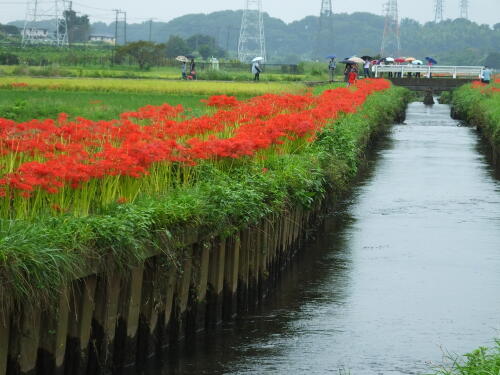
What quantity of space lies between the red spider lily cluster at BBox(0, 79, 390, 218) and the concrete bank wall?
99 centimetres

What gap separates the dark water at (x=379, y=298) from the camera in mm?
12094

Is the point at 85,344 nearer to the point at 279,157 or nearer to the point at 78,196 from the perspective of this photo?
the point at 78,196

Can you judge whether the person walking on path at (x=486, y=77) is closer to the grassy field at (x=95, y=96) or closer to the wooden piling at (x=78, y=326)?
the grassy field at (x=95, y=96)

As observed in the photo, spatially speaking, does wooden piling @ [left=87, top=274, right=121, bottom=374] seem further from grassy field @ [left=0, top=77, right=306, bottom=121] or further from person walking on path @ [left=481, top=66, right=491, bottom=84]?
person walking on path @ [left=481, top=66, right=491, bottom=84]

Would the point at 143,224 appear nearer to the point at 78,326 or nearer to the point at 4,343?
the point at 78,326

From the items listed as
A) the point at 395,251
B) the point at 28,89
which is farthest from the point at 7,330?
the point at 28,89

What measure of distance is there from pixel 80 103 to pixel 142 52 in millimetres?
60518

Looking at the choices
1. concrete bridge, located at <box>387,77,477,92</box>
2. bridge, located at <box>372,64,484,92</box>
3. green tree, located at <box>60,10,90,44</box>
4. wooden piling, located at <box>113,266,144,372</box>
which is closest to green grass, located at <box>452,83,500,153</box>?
concrete bridge, located at <box>387,77,477,92</box>

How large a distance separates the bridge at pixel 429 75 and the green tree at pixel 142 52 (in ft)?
80.2

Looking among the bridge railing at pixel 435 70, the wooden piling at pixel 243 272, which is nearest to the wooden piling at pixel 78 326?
the wooden piling at pixel 243 272

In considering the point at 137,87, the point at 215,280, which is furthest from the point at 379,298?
the point at 137,87

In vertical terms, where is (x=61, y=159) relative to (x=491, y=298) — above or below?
above

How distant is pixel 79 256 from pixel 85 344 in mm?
1078

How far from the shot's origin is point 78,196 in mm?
11500
